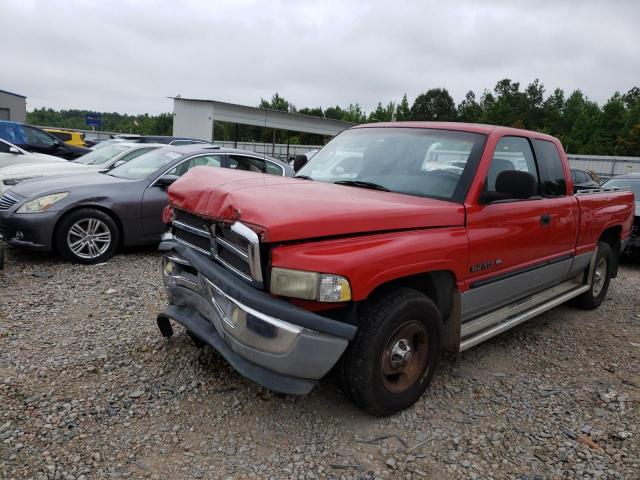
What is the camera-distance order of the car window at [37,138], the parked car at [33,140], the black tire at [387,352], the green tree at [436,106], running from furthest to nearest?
the green tree at [436,106], the car window at [37,138], the parked car at [33,140], the black tire at [387,352]

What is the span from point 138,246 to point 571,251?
5.64m

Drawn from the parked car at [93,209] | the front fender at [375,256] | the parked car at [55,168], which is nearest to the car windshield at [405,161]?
the front fender at [375,256]

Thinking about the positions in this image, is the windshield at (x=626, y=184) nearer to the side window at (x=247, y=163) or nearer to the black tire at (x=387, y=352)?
the side window at (x=247, y=163)

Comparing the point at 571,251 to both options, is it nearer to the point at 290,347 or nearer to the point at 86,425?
the point at 290,347

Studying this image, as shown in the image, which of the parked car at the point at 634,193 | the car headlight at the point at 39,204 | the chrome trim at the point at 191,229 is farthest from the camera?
the parked car at the point at 634,193

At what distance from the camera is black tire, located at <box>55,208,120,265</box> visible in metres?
6.06

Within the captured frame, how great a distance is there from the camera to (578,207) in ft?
15.2

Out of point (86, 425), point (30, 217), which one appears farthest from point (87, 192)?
point (86, 425)

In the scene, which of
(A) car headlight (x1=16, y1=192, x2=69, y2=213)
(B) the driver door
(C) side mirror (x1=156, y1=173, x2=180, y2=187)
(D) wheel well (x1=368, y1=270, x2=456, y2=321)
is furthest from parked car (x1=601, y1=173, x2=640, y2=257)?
(A) car headlight (x1=16, y1=192, x2=69, y2=213)

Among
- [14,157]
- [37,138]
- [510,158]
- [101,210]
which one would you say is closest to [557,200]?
[510,158]

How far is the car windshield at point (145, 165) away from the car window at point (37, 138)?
8961mm

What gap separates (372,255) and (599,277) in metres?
4.11

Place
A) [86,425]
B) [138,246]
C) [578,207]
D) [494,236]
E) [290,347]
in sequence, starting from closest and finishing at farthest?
1. [290,347]
2. [86,425]
3. [494,236]
4. [578,207]
5. [138,246]

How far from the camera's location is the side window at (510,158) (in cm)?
359
